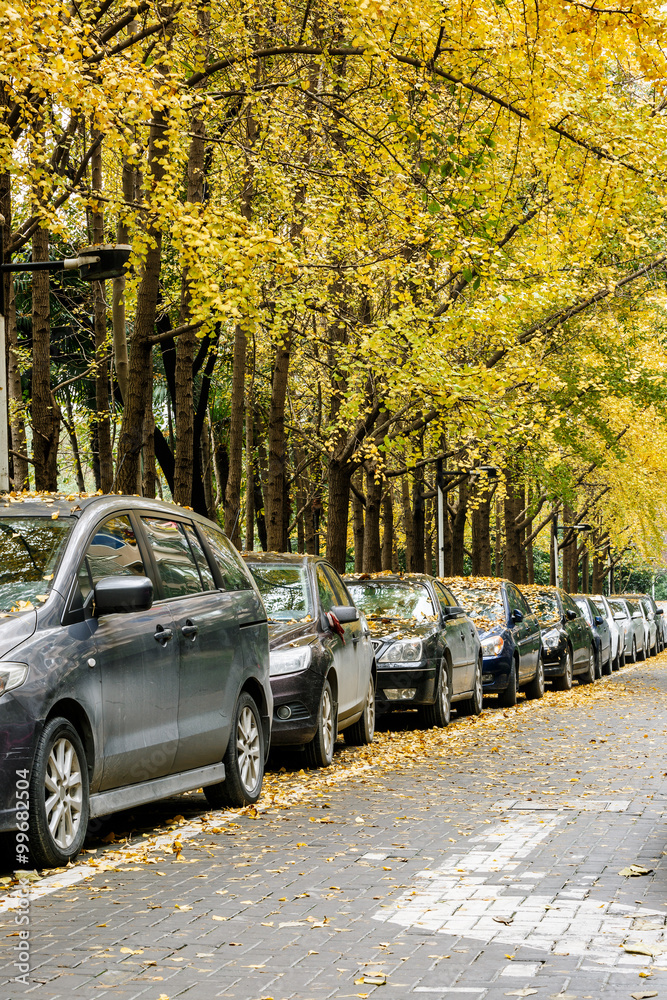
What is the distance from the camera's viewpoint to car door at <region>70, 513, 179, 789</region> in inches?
277

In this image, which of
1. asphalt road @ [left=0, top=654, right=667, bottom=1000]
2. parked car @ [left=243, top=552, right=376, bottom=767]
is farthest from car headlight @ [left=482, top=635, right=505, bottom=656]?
asphalt road @ [left=0, top=654, right=667, bottom=1000]

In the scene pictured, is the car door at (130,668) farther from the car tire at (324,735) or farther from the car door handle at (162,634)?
the car tire at (324,735)

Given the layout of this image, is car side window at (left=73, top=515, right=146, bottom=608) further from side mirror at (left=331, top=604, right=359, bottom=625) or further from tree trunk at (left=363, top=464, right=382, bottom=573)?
tree trunk at (left=363, top=464, right=382, bottom=573)

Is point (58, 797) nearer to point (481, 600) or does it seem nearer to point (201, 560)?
point (201, 560)

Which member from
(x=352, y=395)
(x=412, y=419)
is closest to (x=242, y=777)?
(x=352, y=395)

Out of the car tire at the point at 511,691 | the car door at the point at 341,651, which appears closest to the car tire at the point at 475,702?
the car tire at the point at 511,691

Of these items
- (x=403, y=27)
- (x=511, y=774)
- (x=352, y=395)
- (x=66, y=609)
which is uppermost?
(x=403, y=27)

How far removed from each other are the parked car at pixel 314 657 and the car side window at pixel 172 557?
7.33 feet

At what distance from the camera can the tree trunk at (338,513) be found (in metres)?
23.3

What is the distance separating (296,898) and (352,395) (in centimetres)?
1546

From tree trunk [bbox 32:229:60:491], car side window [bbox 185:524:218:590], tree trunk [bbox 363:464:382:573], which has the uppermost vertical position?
tree trunk [bbox 32:229:60:491]

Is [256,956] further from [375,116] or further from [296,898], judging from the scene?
[375,116]

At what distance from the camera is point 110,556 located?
24.8 feet

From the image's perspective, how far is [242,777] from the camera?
8922mm
